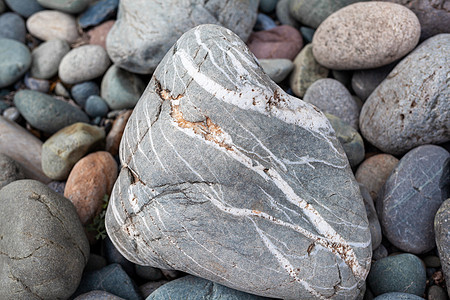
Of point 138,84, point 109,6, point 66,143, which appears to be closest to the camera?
point 66,143

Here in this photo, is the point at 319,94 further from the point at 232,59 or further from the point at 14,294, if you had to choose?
the point at 14,294

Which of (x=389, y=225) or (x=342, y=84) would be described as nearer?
(x=389, y=225)

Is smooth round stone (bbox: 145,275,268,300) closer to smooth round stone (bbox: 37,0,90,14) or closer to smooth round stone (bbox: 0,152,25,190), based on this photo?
smooth round stone (bbox: 0,152,25,190)

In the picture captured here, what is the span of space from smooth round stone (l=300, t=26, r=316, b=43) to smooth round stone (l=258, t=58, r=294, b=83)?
519 mm

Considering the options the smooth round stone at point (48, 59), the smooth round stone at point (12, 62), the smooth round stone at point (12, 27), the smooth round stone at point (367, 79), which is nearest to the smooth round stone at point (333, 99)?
the smooth round stone at point (367, 79)

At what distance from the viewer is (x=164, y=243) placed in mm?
2574

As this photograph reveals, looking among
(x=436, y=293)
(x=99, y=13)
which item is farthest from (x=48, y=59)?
(x=436, y=293)

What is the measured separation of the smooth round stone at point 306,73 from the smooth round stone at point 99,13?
7.79 ft

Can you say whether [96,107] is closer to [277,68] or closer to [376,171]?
[277,68]

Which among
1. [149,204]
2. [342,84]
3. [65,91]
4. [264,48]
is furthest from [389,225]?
[65,91]

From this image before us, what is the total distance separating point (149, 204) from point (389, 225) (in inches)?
75.9

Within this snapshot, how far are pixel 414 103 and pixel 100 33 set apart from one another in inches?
139

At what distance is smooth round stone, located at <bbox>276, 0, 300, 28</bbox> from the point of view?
4.50 m

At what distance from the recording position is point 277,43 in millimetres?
4234
